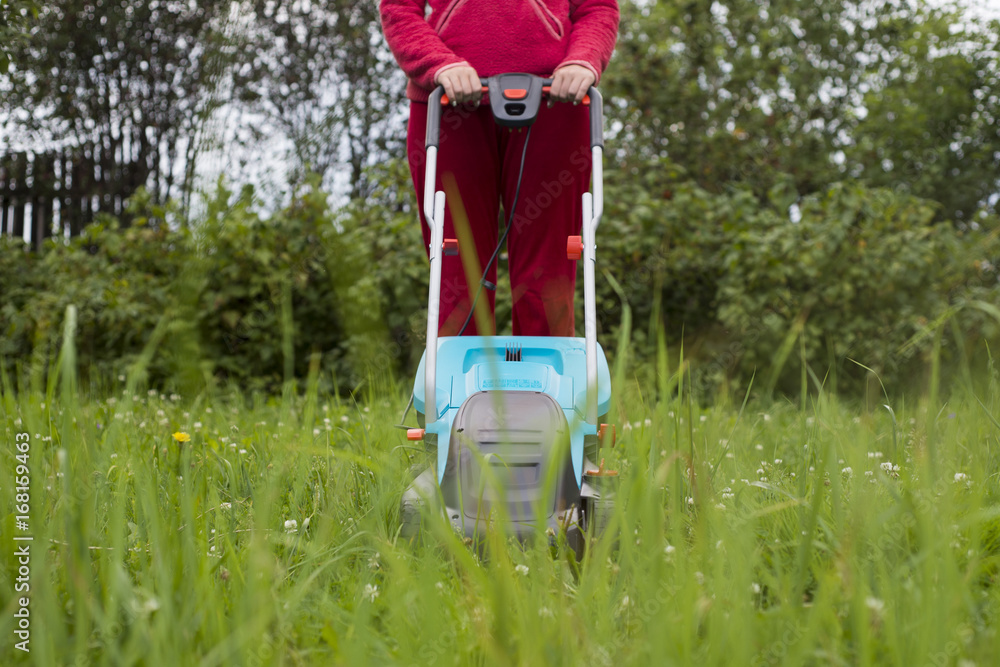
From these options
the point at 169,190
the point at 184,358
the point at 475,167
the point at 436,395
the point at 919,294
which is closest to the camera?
the point at 184,358

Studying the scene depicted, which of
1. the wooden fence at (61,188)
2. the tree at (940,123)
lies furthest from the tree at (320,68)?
the tree at (940,123)

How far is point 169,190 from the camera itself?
618 centimetres

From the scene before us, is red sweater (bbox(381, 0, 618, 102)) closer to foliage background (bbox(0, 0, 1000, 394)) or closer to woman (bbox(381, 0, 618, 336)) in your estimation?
woman (bbox(381, 0, 618, 336))

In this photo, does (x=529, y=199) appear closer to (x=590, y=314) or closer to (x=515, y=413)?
(x=590, y=314)

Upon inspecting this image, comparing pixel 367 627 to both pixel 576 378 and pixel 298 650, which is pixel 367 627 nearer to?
pixel 298 650

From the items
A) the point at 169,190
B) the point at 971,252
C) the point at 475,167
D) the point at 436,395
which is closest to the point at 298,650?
the point at 436,395

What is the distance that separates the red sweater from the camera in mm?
1765

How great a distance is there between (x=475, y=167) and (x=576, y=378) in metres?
0.62

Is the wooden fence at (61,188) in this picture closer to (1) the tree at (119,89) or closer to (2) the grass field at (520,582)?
(1) the tree at (119,89)

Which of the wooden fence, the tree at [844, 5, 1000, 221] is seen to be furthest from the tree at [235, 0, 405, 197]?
the tree at [844, 5, 1000, 221]

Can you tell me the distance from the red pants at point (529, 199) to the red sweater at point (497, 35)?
11 centimetres

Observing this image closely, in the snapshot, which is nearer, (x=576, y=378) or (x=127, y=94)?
(x=576, y=378)

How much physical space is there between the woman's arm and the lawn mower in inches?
3.2

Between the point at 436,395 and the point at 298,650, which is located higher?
the point at 436,395
